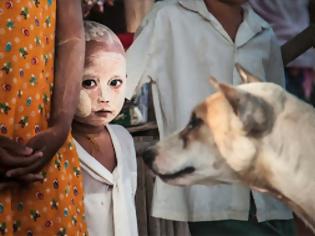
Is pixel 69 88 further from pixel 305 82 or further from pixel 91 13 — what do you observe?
pixel 305 82

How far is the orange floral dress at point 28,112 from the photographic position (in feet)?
2.88

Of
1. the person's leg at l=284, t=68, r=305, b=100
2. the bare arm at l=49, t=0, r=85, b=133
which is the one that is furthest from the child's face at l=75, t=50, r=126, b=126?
the person's leg at l=284, t=68, r=305, b=100

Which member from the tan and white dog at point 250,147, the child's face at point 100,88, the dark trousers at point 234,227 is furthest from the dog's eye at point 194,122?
the dark trousers at point 234,227

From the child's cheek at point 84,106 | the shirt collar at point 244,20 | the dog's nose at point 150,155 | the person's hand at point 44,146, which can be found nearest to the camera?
the person's hand at point 44,146

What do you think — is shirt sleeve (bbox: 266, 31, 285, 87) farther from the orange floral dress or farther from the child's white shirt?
the orange floral dress

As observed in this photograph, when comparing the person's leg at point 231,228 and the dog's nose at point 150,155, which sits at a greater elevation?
the dog's nose at point 150,155

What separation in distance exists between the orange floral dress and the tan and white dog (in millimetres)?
158

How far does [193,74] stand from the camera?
1.19 metres

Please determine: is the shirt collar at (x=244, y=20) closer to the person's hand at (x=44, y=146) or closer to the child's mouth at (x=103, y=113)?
the child's mouth at (x=103, y=113)

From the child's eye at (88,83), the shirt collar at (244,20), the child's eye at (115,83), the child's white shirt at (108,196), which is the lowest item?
the child's white shirt at (108,196)

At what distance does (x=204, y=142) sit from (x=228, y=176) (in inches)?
2.5

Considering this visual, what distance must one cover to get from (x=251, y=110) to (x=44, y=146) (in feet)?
0.95

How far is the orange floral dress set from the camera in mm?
877

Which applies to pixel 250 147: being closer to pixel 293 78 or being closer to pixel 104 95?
pixel 104 95
